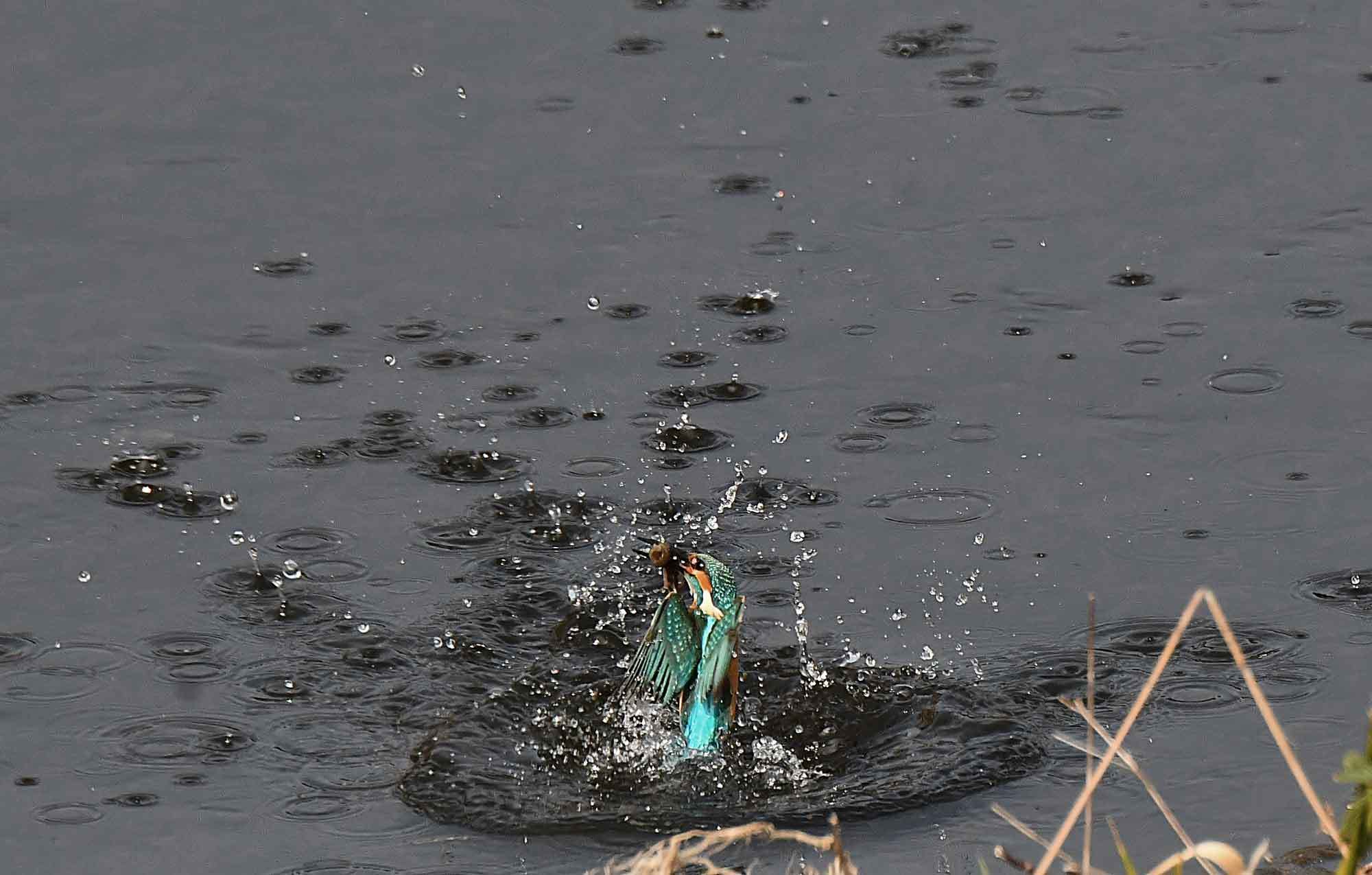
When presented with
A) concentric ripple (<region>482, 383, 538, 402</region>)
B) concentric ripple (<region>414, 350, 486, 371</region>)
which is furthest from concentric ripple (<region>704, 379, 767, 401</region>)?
concentric ripple (<region>414, 350, 486, 371</region>)

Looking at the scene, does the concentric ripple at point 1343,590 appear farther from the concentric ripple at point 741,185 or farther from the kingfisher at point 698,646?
the concentric ripple at point 741,185

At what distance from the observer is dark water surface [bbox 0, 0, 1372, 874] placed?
4.92 m

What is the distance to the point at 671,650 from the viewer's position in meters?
5.03

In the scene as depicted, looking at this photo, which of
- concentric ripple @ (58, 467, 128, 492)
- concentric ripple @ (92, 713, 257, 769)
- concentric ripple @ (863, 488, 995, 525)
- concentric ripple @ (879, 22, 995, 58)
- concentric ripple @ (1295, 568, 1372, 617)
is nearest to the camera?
concentric ripple @ (92, 713, 257, 769)

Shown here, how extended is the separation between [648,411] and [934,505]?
1.07 metres

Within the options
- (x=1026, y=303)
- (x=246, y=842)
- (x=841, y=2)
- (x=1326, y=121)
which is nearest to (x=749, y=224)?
(x=1026, y=303)

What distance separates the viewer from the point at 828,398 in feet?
21.8

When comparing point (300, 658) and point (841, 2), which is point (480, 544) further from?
point (841, 2)

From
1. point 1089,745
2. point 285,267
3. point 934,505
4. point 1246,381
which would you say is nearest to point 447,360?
point 285,267

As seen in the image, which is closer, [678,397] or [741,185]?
[678,397]

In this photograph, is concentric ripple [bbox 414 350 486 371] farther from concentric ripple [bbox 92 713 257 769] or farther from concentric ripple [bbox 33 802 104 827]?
concentric ripple [bbox 33 802 104 827]

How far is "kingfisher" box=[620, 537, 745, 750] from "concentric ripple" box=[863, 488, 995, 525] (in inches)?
46.9

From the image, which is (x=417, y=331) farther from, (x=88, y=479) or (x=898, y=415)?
(x=898, y=415)

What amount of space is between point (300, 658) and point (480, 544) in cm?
80
